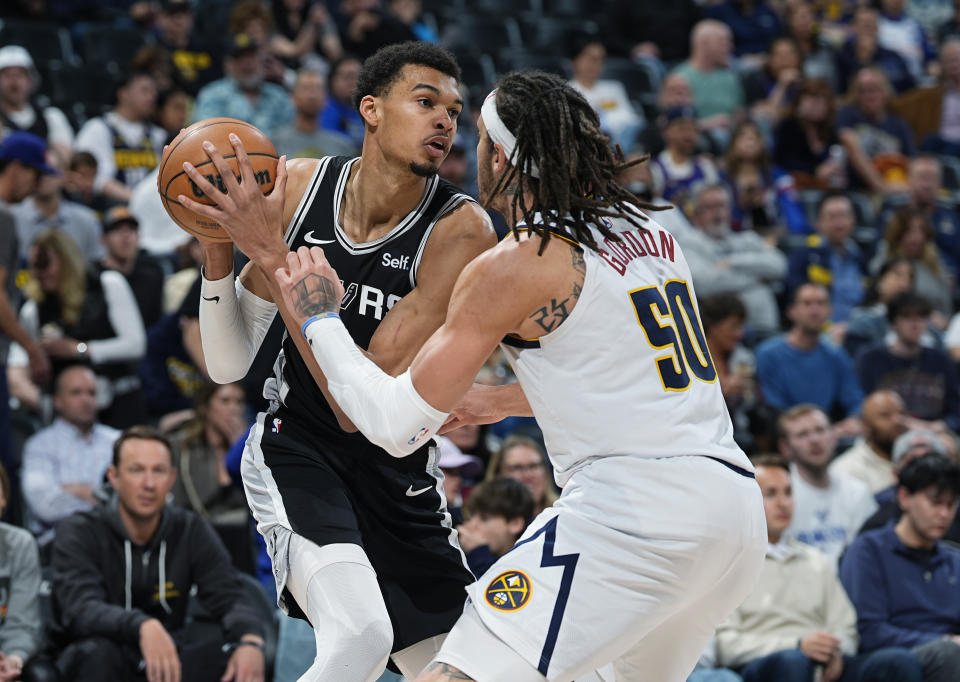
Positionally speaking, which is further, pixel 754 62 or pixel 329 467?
pixel 754 62

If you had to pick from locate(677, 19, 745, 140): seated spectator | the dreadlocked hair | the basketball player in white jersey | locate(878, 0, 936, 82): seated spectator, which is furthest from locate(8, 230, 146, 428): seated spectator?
locate(878, 0, 936, 82): seated spectator

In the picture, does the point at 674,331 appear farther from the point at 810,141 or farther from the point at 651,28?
Answer: the point at 651,28

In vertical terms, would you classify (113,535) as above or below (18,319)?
below

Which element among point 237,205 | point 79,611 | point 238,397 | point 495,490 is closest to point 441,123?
point 237,205

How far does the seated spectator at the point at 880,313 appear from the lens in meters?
10.3

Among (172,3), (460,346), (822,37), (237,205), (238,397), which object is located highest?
(172,3)

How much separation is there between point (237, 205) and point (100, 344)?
181 inches

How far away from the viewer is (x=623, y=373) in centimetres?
338

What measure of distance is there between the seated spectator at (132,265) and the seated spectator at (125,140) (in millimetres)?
1451

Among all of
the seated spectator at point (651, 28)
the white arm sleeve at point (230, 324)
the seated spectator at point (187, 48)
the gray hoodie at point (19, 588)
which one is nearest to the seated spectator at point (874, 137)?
the seated spectator at point (651, 28)

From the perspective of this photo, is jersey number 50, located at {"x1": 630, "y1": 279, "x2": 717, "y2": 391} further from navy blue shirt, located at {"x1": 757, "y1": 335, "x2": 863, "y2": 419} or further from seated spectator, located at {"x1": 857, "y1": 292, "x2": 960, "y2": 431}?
seated spectator, located at {"x1": 857, "y1": 292, "x2": 960, "y2": 431}

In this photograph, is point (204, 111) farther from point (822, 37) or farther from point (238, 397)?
point (822, 37)

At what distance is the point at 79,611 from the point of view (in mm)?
5961

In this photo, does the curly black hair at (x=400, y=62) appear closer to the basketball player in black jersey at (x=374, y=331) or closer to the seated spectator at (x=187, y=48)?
the basketball player in black jersey at (x=374, y=331)
